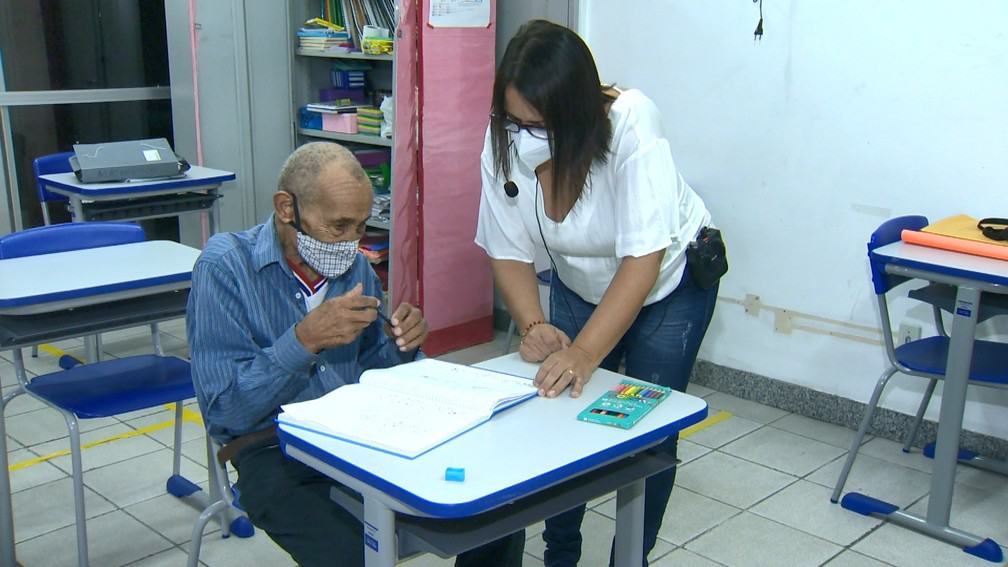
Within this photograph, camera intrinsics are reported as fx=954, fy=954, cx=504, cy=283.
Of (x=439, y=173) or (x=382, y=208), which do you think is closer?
(x=439, y=173)

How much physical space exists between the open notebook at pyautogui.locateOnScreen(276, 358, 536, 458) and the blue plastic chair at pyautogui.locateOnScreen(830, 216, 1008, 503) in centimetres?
156

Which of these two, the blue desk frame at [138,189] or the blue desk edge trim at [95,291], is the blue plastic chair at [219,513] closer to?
the blue desk edge trim at [95,291]

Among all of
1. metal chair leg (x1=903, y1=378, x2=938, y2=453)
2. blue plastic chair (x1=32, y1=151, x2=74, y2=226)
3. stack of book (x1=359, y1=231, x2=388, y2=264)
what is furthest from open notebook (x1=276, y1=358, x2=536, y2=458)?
blue plastic chair (x1=32, y1=151, x2=74, y2=226)

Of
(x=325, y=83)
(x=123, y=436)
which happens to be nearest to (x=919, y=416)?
(x=123, y=436)

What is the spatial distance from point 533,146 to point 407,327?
457 mm

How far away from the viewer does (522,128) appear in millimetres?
1945

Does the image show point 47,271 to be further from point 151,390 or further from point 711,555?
point 711,555

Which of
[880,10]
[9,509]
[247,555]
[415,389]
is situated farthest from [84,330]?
[880,10]

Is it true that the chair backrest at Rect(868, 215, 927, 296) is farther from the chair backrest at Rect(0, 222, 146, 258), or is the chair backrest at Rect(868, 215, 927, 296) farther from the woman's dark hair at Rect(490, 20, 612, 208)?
the chair backrest at Rect(0, 222, 146, 258)

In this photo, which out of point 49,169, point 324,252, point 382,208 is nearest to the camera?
point 324,252

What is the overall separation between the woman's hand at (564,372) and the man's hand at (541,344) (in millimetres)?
71

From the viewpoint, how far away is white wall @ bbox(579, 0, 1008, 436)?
3260 mm

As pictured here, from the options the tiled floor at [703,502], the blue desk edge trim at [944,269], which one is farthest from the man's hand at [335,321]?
the blue desk edge trim at [944,269]

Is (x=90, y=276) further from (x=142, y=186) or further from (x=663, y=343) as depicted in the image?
(x=663, y=343)
